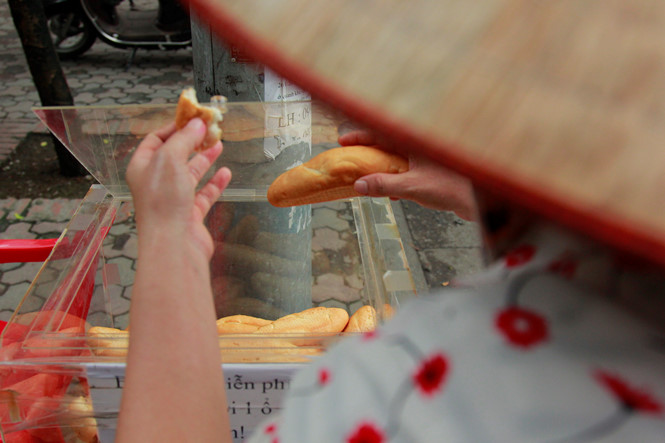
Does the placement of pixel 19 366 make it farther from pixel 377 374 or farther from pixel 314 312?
pixel 377 374

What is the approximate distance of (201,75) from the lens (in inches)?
79.0

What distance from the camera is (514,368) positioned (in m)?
0.41

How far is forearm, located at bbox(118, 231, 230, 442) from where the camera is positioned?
2.05ft

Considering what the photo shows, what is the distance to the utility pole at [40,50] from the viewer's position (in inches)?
129

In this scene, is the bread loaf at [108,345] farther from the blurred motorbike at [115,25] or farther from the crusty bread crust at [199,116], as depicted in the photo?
the blurred motorbike at [115,25]

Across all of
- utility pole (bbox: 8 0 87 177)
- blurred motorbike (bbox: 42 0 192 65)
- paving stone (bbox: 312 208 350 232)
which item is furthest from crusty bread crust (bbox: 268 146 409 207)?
blurred motorbike (bbox: 42 0 192 65)

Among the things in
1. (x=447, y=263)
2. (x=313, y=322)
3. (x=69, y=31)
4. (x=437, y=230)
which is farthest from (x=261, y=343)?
(x=69, y=31)

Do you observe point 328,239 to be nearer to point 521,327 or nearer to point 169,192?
point 169,192

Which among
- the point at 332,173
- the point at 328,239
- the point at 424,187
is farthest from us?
the point at 328,239

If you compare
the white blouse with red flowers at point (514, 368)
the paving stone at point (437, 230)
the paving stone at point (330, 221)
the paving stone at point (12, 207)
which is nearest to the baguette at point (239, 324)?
the paving stone at point (330, 221)

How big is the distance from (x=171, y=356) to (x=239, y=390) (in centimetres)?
68

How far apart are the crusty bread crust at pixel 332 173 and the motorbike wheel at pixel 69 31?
5.48 metres

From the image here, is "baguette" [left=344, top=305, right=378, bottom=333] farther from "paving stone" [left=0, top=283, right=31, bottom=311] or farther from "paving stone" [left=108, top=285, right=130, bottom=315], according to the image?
"paving stone" [left=0, top=283, right=31, bottom=311]

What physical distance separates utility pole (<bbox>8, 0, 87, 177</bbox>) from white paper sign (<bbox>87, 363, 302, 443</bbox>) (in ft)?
9.87
